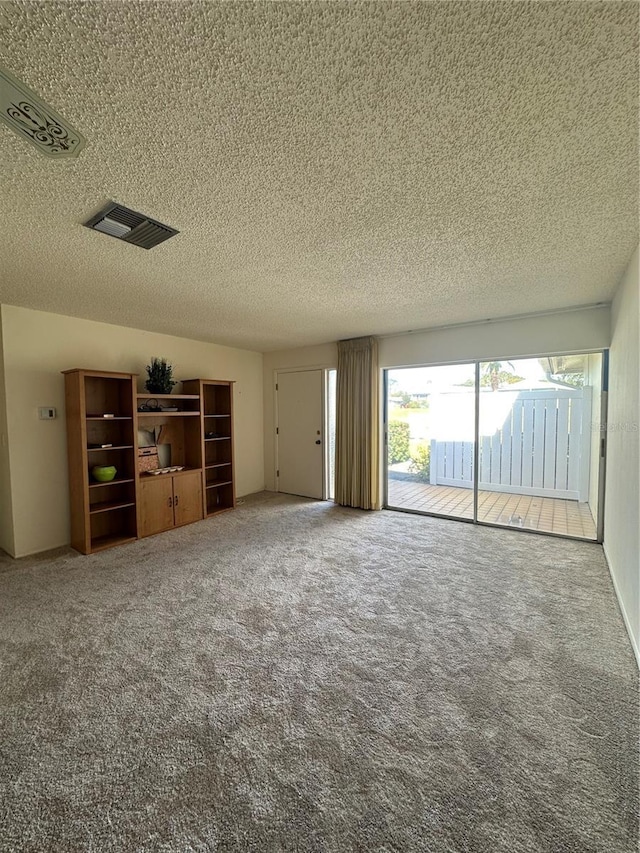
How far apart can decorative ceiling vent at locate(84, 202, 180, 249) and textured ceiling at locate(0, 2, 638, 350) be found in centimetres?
7

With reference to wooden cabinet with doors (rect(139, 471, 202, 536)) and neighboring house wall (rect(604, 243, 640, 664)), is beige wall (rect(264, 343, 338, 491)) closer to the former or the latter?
wooden cabinet with doors (rect(139, 471, 202, 536))

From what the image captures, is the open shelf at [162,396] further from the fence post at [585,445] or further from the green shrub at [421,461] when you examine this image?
the fence post at [585,445]

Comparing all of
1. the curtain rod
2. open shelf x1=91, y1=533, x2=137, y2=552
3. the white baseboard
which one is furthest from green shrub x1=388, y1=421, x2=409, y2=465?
open shelf x1=91, y1=533, x2=137, y2=552

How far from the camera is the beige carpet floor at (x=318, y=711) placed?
1148 mm

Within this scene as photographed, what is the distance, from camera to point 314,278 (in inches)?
104

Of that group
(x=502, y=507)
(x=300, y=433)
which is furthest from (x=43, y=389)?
(x=502, y=507)

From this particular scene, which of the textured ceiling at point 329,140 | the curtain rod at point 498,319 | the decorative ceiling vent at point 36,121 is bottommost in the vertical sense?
the decorative ceiling vent at point 36,121

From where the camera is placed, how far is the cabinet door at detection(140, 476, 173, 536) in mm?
3910

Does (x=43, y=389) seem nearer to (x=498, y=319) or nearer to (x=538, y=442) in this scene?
(x=498, y=319)

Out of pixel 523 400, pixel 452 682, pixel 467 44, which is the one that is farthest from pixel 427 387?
pixel 467 44

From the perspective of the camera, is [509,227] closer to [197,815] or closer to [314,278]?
[314,278]

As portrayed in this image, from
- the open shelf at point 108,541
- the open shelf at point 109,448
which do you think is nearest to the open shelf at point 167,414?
the open shelf at point 109,448

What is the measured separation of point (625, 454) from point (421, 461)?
3591 mm

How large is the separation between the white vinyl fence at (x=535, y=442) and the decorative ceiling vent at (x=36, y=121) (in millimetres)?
4388
